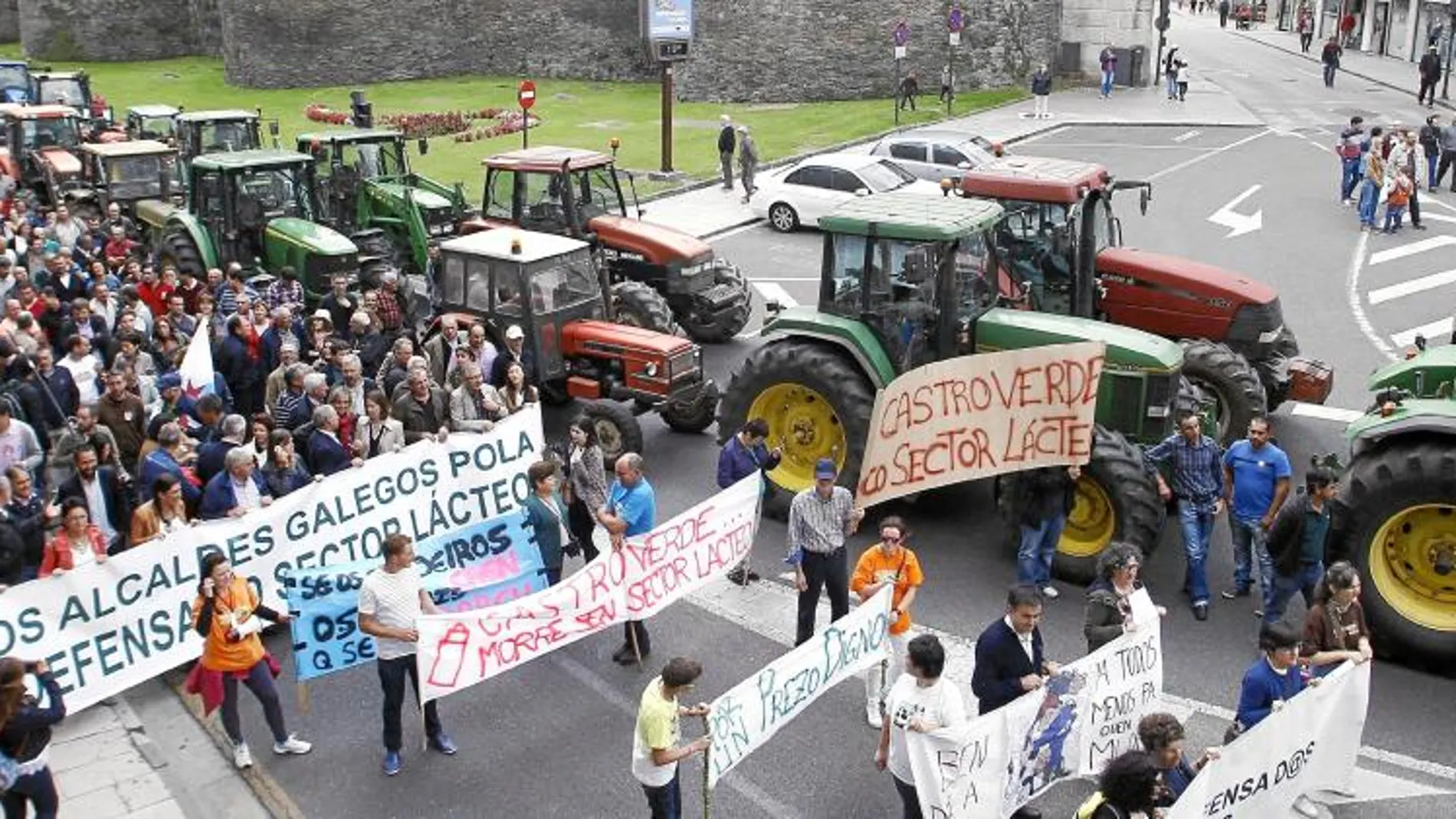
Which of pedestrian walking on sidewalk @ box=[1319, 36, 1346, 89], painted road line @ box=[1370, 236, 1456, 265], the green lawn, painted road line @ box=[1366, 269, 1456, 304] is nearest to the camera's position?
painted road line @ box=[1366, 269, 1456, 304]

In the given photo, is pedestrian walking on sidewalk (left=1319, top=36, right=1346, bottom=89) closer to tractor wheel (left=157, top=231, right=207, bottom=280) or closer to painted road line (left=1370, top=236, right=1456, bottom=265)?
painted road line (left=1370, top=236, right=1456, bottom=265)

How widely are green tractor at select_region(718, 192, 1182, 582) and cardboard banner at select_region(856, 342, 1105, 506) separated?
536 millimetres

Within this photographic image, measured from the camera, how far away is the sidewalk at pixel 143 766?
808 centimetres

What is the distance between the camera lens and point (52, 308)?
14.4m

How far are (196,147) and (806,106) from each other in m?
20.0

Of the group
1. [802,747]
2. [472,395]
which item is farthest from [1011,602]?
[472,395]

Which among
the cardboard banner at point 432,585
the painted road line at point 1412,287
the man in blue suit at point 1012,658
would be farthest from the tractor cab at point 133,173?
the man in blue suit at point 1012,658

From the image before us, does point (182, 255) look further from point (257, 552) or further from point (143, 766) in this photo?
point (143, 766)

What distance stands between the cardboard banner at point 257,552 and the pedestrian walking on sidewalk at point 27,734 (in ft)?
3.11

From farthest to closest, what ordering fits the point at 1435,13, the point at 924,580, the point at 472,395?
the point at 1435,13 → the point at 472,395 → the point at 924,580

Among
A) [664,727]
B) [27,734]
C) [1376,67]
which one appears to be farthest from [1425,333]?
[1376,67]

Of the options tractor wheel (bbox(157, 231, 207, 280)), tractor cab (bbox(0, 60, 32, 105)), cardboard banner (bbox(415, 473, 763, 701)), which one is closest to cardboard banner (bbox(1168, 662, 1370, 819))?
cardboard banner (bbox(415, 473, 763, 701))

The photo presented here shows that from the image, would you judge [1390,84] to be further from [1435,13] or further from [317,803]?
[317,803]

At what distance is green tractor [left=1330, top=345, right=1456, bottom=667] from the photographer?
364 inches
